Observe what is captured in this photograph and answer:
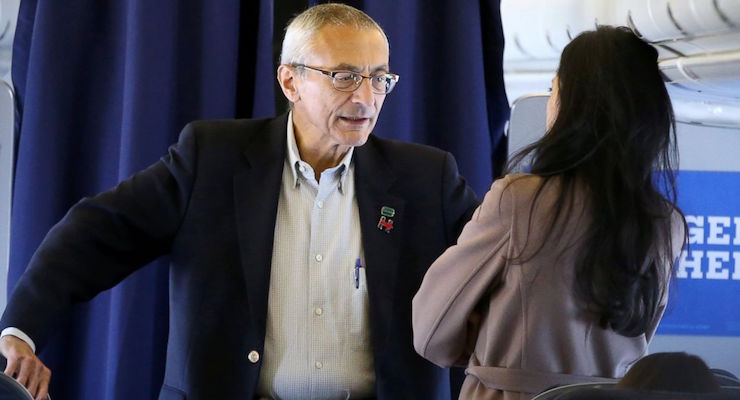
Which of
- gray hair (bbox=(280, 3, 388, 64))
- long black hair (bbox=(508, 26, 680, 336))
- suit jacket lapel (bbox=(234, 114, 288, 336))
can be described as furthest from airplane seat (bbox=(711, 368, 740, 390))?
gray hair (bbox=(280, 3, 388, 64))

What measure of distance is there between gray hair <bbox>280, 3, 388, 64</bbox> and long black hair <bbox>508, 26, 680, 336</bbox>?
646 millimetres

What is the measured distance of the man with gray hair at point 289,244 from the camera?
1929 mm

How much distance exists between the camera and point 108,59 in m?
2.70

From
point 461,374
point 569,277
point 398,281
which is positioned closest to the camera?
point 569,277

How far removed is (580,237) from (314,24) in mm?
868

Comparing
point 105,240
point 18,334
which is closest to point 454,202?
point 105,240

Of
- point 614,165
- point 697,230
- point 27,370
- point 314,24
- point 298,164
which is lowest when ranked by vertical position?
point 27,370

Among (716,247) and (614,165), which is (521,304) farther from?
(716,247)

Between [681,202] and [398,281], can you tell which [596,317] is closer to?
[398,281]

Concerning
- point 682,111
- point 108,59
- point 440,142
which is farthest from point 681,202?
point 108,59

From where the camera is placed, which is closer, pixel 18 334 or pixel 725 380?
pixel 725 380

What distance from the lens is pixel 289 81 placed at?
83.6 inches

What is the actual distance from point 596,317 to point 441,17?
58.2 inches

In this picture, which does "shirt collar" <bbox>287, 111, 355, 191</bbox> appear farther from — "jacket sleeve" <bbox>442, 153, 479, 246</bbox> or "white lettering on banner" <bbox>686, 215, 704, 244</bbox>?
"white lettering on banner" <bbox>686, 215, 704, 244</bbox>
